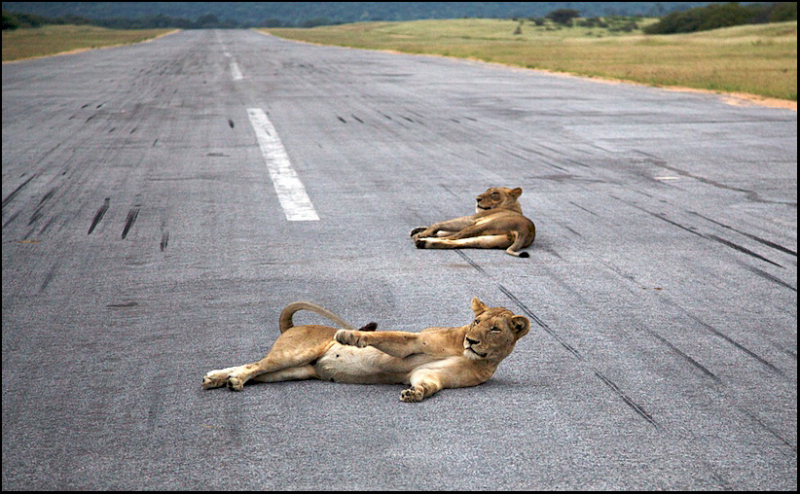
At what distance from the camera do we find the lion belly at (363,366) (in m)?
4.46

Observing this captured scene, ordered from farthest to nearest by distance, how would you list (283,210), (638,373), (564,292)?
(283,210)
(564,292)
(638,373)

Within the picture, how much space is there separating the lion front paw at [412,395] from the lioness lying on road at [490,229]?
139 inches

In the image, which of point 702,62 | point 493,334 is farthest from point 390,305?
point 702,62

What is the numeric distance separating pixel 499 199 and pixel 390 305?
226 cm

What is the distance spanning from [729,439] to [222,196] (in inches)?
294

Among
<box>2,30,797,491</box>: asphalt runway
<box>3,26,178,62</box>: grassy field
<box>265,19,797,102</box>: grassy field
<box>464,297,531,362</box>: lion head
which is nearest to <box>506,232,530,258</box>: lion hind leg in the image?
<box>2,30,797,491</box>: asphalt runway

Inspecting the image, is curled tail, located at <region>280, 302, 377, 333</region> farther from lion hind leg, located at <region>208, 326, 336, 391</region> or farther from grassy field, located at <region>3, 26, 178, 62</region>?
grassy field, located at <region>3, 26, 178, 62</region>

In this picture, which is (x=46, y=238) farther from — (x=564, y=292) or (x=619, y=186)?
(x=619, y=186)

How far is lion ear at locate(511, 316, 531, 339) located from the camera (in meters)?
4.29

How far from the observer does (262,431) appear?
4.07 m

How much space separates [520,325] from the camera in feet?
14.1

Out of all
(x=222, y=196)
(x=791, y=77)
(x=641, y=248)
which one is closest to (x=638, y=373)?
(x=641, y=248)

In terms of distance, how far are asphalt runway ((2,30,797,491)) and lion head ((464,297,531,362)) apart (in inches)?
11.9

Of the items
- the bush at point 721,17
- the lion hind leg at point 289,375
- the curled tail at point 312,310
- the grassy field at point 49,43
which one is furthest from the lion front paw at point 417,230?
the bush at point 721,17
